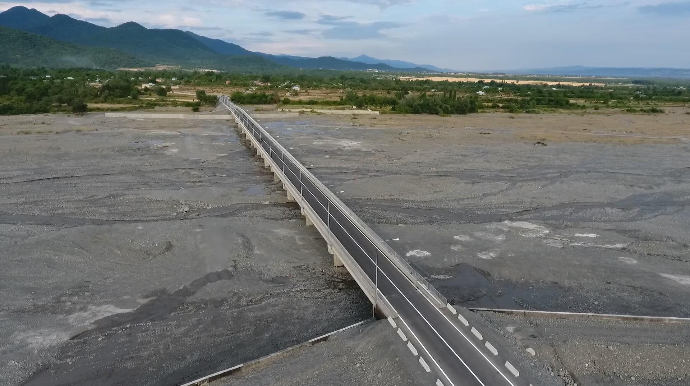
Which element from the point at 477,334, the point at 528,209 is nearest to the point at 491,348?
the point at 477,334

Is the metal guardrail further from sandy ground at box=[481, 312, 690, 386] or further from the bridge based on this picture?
sandy ground at box=[481, 312, 690, 386]

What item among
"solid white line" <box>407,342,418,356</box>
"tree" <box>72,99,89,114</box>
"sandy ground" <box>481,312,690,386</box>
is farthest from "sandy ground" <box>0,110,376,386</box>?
"tree" <box>72,99,89,114</box>

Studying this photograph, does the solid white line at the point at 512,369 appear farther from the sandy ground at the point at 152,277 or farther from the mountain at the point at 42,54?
the mountain at the point at 42,54

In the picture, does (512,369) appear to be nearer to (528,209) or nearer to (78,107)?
(528,209)

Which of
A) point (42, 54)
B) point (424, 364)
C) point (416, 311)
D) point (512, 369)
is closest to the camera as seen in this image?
point (512, 369)

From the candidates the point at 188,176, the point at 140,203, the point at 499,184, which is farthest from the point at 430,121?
the point at 140,203

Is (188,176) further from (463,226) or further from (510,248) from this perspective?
(510,248)
